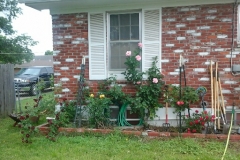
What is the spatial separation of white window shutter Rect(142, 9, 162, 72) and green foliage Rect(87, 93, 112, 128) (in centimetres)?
116

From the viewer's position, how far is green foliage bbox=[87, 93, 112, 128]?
4871mm

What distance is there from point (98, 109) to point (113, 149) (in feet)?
3.69

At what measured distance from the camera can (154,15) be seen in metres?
5.13

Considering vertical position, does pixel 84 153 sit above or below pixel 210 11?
below

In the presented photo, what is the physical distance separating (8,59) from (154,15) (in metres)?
13.6

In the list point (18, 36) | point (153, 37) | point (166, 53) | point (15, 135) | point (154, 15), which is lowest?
point (15, 135)

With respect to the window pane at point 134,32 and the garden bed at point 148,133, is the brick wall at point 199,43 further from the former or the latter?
the garden bed at point 148,133

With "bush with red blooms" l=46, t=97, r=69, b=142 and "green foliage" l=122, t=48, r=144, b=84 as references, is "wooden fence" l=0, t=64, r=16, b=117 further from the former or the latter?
"green foliage" l=122, t=48, r=144, b=84

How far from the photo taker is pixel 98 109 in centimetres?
487

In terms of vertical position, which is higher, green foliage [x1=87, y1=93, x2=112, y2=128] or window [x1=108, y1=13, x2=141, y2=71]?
window [x1=108, y1=13, x2=141, y2=71]

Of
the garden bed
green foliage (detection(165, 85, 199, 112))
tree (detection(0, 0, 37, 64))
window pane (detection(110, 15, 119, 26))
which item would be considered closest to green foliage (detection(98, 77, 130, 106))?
the garden bed

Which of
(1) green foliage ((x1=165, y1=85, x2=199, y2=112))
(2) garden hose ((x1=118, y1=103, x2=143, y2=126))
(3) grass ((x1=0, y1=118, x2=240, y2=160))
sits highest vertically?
(1) green foliage ((x1=165, y1=85, x2=199, y2=112))

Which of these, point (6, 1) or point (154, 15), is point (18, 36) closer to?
point (6, 1)

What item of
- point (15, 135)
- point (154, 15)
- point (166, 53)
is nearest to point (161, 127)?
point (166, 53)
